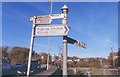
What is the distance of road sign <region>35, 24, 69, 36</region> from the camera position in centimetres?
682

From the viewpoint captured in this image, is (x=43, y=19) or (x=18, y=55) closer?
(x=43, y=19)

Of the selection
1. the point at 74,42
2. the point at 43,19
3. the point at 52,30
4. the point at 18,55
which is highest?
the point at 18,55

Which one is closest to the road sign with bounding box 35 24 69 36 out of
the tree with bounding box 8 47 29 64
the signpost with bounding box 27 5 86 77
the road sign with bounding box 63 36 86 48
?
the signpost with bounding box 27 5 86 77

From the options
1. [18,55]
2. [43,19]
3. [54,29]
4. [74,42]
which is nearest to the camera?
[54,29]

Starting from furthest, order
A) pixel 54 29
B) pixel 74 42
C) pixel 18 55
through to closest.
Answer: pixel 18 55, pixel 74 42, pixel 54 29

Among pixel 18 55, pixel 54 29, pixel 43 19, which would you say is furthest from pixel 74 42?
pixel 18 55

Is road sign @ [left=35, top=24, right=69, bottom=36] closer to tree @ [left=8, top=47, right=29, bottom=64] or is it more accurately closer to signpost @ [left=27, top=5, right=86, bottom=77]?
signpost @ [left=27, top=5, right=86, bottom=77]

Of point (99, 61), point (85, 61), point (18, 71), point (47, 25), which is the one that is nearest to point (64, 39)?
point (47, 25)

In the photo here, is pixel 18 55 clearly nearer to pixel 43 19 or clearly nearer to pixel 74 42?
pixel 43 19

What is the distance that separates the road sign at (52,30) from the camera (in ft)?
22.4

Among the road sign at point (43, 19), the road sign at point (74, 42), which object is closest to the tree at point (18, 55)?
the road sign at point (43, 19)

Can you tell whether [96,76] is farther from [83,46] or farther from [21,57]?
[21,57]

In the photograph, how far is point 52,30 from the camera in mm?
6961

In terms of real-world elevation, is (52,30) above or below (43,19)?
below
